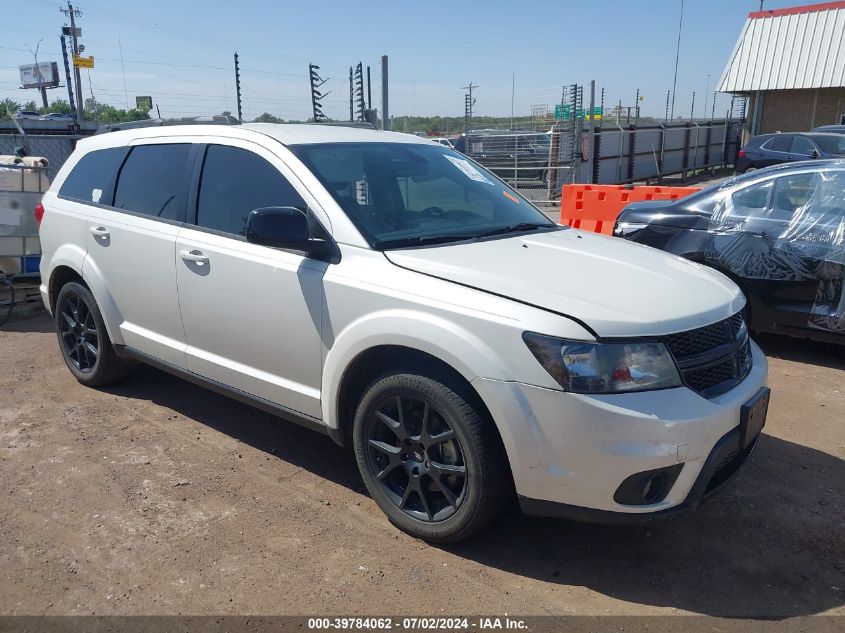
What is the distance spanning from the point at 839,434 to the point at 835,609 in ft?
6.49

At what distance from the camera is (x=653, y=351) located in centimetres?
284

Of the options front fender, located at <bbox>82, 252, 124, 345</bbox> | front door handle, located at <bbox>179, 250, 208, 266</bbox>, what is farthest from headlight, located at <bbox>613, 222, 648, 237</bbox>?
front fender, located at <bbox>82, 252, 124, 345</bbox>

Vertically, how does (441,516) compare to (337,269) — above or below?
below

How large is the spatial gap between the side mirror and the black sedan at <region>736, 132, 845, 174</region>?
52.6ft

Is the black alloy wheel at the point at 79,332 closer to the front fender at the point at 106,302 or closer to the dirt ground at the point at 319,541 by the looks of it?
the front fender at the point at 106,302

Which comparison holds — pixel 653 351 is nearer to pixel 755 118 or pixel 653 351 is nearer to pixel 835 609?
pixel 835 609

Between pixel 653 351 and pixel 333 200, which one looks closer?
pixel 653 351

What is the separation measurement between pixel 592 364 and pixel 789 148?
1781cm

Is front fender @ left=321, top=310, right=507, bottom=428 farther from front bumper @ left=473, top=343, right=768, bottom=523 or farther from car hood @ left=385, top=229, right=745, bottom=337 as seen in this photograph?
car hood @ left=385, top=229, right=745, bottom=337

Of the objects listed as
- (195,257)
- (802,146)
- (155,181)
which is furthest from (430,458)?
Answer: (802,146)

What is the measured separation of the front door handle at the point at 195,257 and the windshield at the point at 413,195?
800mm

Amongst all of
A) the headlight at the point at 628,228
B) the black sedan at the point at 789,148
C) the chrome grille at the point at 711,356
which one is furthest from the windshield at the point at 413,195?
the black sedan at the point at 789,148

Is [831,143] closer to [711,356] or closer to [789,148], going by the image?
[789,148]

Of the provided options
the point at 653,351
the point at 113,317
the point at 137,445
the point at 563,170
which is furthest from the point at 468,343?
the point at 563,170
